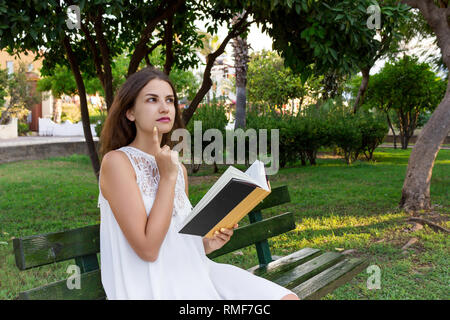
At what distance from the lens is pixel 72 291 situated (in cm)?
195

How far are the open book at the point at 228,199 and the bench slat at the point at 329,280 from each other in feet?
3.11

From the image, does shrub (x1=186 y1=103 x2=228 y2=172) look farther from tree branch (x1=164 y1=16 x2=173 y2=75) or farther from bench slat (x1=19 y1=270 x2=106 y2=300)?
bench slat (x1=19 y1=270 x2=106 y2=300)

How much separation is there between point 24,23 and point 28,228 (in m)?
3.52

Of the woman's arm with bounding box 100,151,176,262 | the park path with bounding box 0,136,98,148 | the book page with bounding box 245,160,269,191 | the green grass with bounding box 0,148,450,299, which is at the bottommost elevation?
the green grass with bounding box 0,148,450,299

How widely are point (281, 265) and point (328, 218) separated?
12.3 ft

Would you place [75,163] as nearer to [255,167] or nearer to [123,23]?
[123,23]

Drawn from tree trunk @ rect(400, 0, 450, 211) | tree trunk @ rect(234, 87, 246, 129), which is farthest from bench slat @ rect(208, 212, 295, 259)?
tree trunk @ rect(234, 87, 246, 129)

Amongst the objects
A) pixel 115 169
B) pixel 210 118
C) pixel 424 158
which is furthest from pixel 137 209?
pixel 210 118

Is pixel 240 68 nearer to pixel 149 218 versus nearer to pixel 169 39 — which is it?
pixel 169 39

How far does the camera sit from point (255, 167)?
1858mm

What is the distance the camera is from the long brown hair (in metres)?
2.05

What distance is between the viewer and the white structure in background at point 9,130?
23.9 m

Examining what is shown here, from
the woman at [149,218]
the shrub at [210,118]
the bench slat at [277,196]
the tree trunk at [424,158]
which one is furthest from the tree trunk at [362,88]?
the woman at [149,218]

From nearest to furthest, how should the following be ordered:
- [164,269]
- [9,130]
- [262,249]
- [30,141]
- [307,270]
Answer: [164,269] → [307,270] → [262,249] → [30,141] → [9,130]
